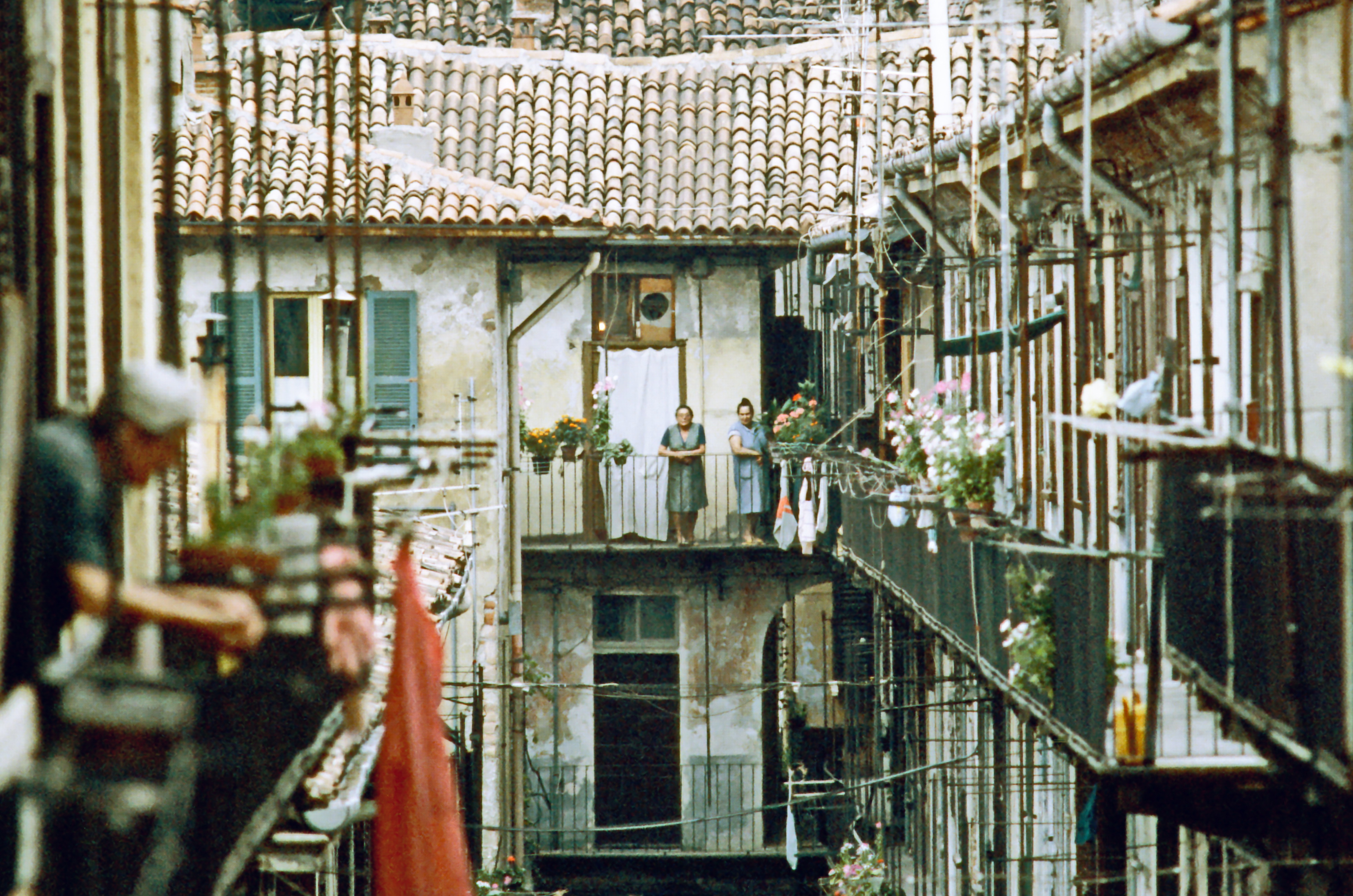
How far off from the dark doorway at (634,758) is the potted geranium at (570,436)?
3238 millimetres

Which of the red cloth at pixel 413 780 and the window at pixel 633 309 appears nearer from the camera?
the red cloth at pixel 413 780

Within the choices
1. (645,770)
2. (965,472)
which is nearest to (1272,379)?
(965,472)

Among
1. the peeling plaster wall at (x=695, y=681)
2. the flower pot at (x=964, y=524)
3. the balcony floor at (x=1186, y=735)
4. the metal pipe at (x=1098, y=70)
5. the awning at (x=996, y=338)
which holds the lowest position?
the peeling plaster wall at (x=695, y=681)

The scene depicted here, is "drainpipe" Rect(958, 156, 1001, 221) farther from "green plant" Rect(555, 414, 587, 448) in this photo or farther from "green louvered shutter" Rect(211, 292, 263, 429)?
"green plant" Rect(555, 414, 587, 448)

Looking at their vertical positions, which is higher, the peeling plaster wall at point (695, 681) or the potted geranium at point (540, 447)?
the potted geranium at point (540, 447)

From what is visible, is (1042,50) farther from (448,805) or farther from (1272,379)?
(448,805)

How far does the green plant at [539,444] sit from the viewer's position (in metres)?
23.2

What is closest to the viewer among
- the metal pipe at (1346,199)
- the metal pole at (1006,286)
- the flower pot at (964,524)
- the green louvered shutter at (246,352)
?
the metal pipe at (1346,199)

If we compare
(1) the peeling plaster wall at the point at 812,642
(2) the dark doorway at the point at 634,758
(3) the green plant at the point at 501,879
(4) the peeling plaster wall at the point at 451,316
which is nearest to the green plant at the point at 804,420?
(1) the peeling plaster wall at the point at 812,642

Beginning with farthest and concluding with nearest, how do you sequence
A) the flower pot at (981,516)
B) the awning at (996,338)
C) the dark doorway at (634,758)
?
the dark doorway at (634,758)
the flower pot at (981,516)
the awning at (996,338)

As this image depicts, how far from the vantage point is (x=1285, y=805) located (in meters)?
8.44

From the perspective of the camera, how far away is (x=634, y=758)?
24.9 m

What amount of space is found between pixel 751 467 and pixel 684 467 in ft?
3.13

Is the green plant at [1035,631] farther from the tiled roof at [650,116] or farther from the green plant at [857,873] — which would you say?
the tiled roof at [650,116]
